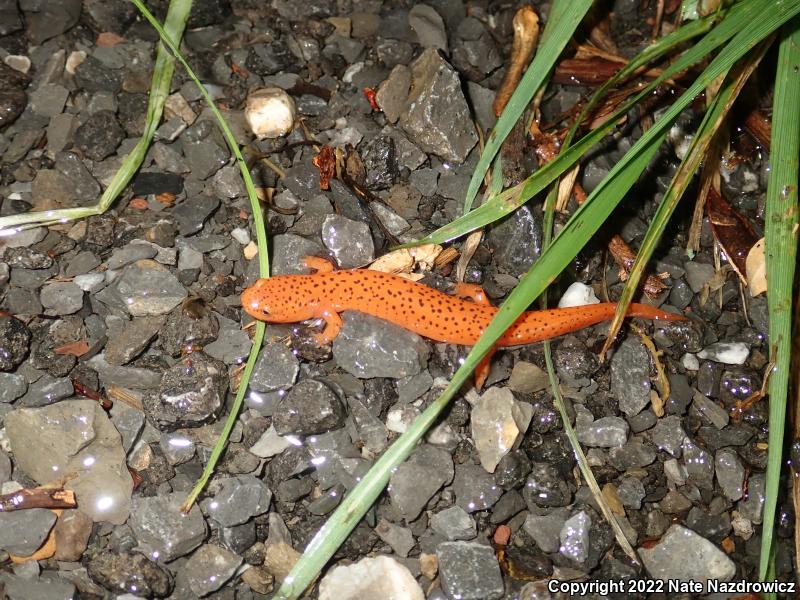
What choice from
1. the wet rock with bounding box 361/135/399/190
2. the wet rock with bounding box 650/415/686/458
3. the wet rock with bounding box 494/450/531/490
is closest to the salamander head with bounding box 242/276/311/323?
the wet rock with bounding box 361/135/399/190

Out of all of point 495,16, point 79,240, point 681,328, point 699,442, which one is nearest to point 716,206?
point 681,328

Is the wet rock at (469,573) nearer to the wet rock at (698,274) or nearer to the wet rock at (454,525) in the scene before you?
the wet rock at (454,525)

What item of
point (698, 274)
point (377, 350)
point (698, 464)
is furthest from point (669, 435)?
point (377, 350)

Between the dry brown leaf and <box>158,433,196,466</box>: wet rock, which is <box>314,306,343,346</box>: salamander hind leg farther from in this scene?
the dry brown leaf

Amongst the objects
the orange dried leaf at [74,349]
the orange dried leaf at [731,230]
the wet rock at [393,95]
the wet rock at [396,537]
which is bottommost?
the orange dried leaf at [74,349]

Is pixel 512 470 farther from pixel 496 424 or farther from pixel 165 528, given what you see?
pixel 165 528

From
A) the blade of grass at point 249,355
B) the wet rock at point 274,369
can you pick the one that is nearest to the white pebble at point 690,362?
the wet rock at point 274,369

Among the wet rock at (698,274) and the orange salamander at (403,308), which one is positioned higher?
the wet rock at (698,274)
